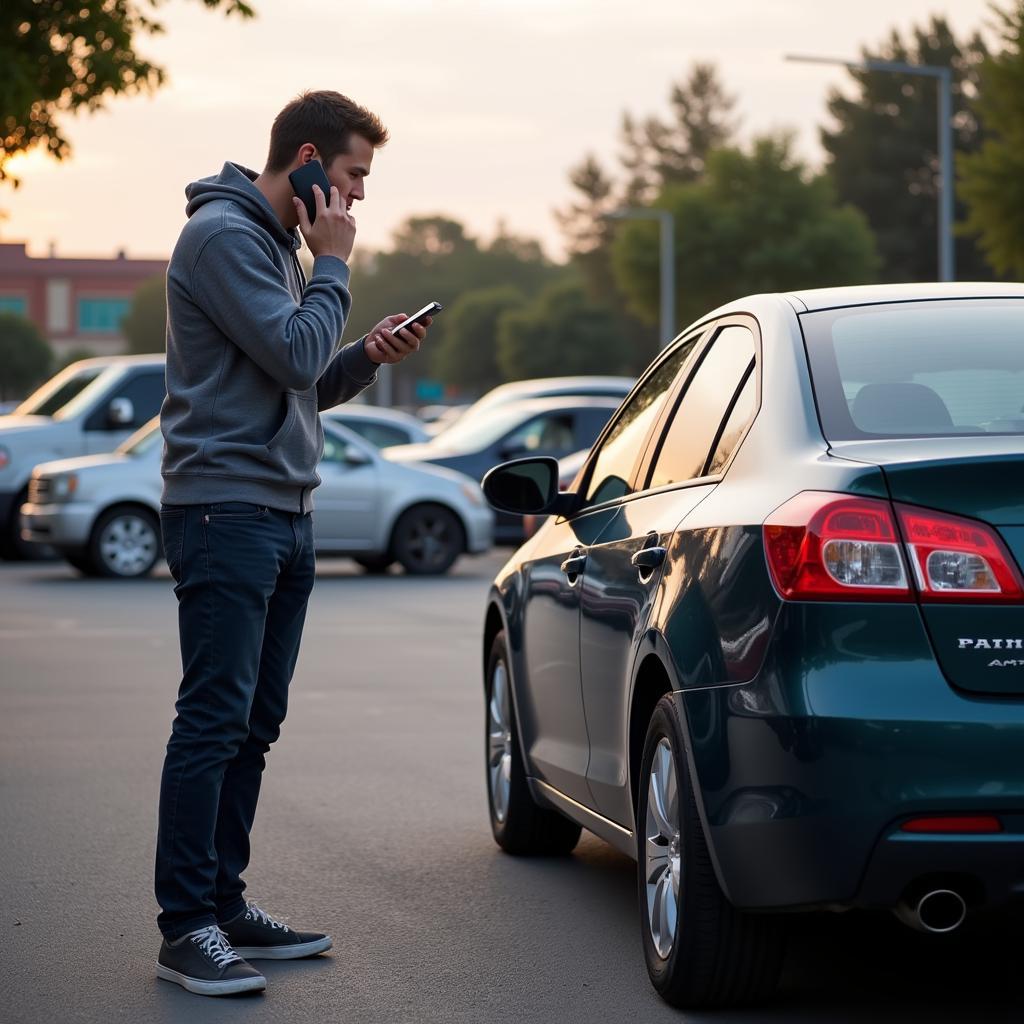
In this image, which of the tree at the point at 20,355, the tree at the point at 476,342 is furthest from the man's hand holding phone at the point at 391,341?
the tree at the point at 476,342

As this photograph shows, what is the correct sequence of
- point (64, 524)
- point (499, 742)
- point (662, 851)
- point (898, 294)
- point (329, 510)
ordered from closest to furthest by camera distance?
point (662, 851) < point (898, 294) < point (499, 742) < point (64, 524) < point (329, 510)

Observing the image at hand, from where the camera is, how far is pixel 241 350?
500 cm

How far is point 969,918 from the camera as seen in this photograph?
415cm

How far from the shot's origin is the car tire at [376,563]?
2095cm

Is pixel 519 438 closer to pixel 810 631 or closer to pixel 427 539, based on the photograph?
pixel 427 539

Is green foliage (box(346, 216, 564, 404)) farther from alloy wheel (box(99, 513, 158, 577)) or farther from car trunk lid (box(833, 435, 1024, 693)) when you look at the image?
car trunk lid (box(833, 435, 1024, 693))

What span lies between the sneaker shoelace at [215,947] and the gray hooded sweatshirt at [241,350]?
988mm

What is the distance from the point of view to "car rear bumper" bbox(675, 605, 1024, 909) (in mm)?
4020

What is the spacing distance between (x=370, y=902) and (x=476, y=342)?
129 meters

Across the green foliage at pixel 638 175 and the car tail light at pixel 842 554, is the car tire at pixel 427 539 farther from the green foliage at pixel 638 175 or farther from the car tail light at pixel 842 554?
the green foliage at pixel 638 175

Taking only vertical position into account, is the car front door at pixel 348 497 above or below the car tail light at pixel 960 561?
below

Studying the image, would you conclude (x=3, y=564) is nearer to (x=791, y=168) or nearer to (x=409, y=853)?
(x=409, y=853)

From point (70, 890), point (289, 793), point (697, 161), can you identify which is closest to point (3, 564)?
point (289, 793)

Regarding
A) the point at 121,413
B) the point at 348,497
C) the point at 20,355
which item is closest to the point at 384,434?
the point at 121,413
